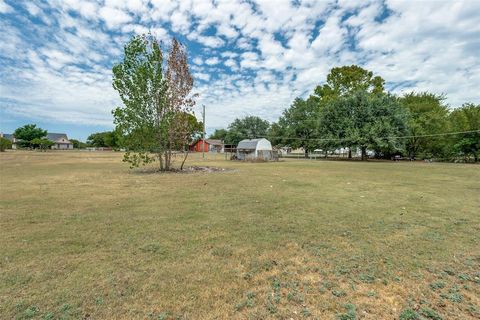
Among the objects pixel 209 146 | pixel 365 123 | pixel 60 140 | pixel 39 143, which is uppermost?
pixel 60 140

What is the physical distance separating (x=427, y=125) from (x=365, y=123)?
333 inches

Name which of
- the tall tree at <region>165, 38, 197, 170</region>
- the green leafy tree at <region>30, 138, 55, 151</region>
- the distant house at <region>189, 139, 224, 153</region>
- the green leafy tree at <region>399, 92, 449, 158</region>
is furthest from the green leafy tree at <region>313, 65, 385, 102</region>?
the green leafy tree at <region>30, 138, 55, 151</region>

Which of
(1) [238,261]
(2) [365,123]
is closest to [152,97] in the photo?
(1) [238,261]

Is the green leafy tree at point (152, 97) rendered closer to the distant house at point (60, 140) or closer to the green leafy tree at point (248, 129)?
the green leafy tree at point (248, 129)

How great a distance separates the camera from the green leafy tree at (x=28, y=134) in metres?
71.6

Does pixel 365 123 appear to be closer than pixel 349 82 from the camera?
Yes

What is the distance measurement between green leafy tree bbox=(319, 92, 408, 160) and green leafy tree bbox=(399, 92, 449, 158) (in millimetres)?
2471

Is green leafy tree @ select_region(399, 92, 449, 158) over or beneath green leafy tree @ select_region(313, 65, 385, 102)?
beneath

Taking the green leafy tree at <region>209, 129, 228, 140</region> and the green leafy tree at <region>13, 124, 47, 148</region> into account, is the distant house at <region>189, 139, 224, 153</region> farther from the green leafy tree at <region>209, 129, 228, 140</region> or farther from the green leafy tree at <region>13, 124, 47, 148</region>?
the green leafy tree at <region>13, 124, 47, 148</region>

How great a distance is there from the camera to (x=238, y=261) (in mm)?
3619

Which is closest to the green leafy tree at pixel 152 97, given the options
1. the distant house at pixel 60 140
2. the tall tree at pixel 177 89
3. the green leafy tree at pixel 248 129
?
the tall tree at pixel 177 89

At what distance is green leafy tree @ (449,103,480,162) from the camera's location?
93.6 ft

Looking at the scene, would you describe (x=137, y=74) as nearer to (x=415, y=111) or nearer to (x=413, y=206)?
(x=413, y=206)

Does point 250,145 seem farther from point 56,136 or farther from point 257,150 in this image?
point 56,136
